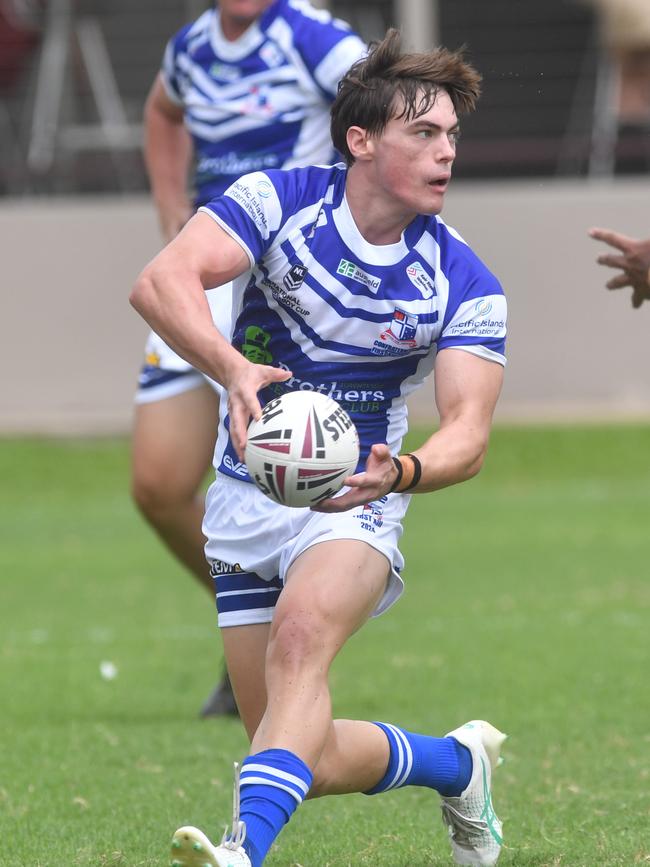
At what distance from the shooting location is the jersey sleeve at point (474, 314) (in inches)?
163

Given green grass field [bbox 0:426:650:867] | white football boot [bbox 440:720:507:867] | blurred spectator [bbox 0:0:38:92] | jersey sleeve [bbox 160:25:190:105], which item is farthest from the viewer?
blurred spectator [bbox 0:0:38:92]

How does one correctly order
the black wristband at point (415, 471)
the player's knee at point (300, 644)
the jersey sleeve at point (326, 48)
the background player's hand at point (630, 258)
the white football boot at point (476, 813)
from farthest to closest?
the jersey sleeve at point (326, 48), the background player's hand at point (630, 258), the white football boot at point (476, 813), the player's knee at point (300, 644), the black wristband at point (415, 471)

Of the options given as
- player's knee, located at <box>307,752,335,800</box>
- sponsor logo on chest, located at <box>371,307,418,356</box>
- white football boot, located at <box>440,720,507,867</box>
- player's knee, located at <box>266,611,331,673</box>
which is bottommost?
white football boot, located at <box>440,720,507,867</box>

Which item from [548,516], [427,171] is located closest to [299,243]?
[427,171]

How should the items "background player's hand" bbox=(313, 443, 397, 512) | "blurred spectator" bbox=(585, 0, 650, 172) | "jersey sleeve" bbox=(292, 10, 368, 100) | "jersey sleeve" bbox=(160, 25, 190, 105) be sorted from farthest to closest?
"blurred spectator" bbox=(585, 0, 650, 172), "jersey sleeve" bbox=(160, 25, 190, 105), "jersey sleeve" bbox=(292, 10, 368, 100), "background player's hand" bbox=(313, 443, 397, 512)

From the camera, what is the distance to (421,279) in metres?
4.23

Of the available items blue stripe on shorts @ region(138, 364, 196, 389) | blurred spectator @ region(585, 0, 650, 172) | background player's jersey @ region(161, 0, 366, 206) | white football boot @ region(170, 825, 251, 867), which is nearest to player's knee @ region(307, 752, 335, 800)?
white football boot @ region(170, 825, 251, 867)

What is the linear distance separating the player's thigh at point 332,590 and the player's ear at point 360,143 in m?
1.01

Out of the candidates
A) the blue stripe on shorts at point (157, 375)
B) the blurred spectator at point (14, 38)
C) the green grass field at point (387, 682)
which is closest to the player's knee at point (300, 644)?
the green grass field at point (387, 682)

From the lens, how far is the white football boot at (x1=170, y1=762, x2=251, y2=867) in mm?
3461

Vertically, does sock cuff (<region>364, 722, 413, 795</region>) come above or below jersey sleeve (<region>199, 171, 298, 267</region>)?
below

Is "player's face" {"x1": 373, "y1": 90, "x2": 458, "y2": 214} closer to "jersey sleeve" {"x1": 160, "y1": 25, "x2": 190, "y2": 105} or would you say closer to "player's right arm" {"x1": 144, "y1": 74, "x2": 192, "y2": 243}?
"jersey sleeve" {"x1": 160, "y1": 25, "x2": 190, "y2": 105}

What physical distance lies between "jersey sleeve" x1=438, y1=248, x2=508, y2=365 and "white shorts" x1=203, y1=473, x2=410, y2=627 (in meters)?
0.44

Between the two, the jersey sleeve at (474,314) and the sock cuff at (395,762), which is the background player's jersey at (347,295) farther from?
the sock cuff at (395,762)
